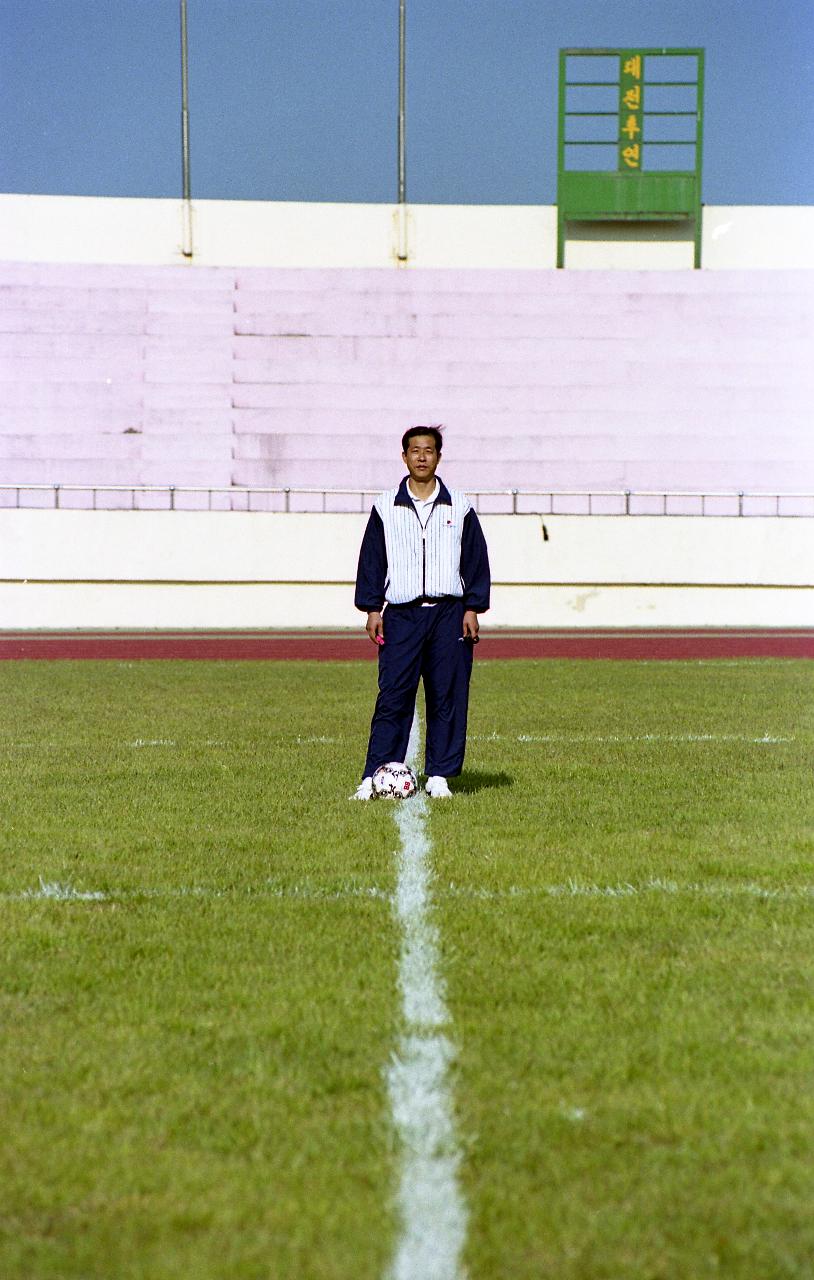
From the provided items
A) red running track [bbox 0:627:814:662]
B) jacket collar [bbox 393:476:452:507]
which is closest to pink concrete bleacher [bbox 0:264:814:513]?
red running track [bbox 0:627:814:662]

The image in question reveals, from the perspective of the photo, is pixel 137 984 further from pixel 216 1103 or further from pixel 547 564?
pixel 547 564

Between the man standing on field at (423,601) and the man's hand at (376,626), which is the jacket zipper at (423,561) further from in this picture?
the man's hand at (376,626)

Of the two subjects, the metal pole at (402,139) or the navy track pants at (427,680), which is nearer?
the navy track pants at (427,680)

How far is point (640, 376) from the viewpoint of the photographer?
3675 cm

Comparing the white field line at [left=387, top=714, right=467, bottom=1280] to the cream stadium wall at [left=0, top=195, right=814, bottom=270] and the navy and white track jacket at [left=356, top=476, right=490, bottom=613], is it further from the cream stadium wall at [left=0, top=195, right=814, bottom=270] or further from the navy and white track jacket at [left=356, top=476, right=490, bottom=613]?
the cream stadium wall at [left=0, top=195, right=814, bottom=270]

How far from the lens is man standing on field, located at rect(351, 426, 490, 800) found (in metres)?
7.18

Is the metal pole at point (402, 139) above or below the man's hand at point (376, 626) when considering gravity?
above

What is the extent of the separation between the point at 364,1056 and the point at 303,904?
5.27ft

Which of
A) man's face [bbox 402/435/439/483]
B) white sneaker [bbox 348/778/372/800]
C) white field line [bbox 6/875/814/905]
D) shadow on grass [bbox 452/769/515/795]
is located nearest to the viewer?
white field line [bbox 6/875/814/905]

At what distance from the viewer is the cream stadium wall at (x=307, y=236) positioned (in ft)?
122

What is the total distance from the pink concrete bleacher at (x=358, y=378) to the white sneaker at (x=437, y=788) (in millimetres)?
29149

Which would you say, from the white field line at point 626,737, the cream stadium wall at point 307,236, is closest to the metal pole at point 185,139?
the cream stadium wall at point 307,236

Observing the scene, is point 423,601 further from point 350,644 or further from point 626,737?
point 350,644

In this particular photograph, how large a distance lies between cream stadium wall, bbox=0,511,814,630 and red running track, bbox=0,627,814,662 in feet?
6.94
